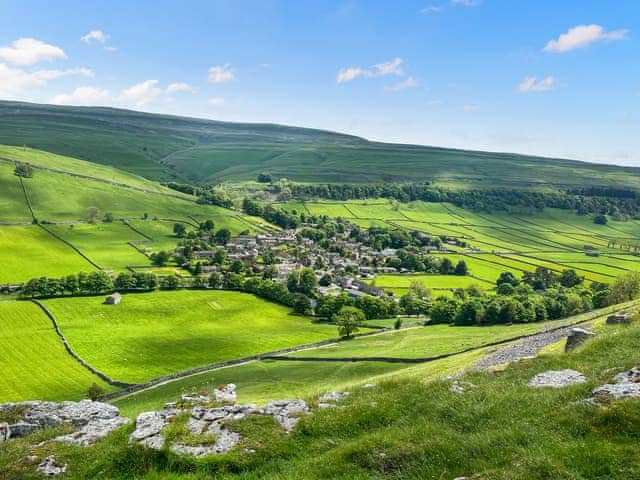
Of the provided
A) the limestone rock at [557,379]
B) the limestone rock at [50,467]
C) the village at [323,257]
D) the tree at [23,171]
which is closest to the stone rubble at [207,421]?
the limestone rock at [50,467]

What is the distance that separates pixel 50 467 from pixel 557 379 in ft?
73.5

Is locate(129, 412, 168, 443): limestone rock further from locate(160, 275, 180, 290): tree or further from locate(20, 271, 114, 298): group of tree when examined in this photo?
locate(160, 275, 180, 290): tree

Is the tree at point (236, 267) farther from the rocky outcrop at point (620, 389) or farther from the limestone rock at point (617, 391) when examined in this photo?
the limestone rock at point (617, 391)

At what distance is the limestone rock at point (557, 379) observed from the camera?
20.3 m

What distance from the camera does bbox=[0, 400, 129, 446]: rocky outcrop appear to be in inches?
735

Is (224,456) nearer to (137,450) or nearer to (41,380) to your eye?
(137,450)

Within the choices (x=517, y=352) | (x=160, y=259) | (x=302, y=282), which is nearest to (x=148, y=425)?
(x=517, y=352)

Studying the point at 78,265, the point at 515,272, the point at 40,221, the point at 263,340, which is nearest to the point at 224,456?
the point at 263,340

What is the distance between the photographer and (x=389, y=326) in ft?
309

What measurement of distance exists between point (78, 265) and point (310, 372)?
92.2 metres

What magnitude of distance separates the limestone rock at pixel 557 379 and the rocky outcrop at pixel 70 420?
2011 centimetres

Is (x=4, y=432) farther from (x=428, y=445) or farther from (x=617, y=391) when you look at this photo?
(x=617, y=391)

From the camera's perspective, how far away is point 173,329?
286 feet

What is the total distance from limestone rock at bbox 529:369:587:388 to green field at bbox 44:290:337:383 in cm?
5691
